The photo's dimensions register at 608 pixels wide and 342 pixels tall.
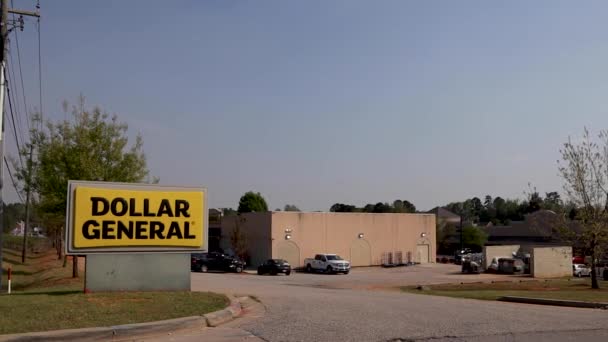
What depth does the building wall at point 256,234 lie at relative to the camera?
5678cm

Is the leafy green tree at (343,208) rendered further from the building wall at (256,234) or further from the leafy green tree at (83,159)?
the leafy green tree at (83,159)

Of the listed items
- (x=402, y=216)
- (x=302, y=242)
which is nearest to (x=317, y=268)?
(x=302, y=242)

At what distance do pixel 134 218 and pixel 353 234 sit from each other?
152ft

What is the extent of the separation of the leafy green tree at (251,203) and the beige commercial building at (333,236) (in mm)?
20323

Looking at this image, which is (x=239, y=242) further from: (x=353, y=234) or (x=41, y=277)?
(x=41, y=277)

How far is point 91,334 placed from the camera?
31.1 ft

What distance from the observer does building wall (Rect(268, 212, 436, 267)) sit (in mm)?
57281

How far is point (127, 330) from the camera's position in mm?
9828

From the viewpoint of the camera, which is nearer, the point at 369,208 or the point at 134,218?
the point at 134,218

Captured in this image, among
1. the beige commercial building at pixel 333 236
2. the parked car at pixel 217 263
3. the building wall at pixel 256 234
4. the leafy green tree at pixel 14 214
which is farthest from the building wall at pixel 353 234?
the leafy green tree at pixel 14 214

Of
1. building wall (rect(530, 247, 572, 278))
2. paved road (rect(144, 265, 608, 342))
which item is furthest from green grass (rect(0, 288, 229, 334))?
building wall (rect(530, 247, 572, 278))

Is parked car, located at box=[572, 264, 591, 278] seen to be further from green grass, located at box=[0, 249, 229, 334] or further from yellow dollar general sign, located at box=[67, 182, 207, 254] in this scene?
green grass, located at box=[0, 249, 229, 334]

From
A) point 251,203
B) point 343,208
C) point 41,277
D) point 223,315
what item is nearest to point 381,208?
point 343,208

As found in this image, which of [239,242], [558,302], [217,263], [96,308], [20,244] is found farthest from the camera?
[20,244]
